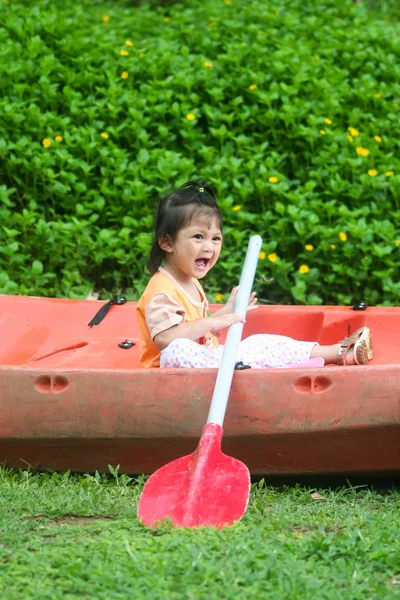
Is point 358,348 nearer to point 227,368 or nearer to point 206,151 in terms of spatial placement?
point 227,368

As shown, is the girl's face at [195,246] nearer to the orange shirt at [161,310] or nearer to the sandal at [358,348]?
the orange shirt at [161,310]

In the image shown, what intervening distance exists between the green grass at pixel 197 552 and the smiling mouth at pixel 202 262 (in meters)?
0.92

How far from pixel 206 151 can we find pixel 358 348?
238 centimetres

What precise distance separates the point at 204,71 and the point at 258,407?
3.67 meters

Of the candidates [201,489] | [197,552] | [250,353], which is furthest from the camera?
[250,353]

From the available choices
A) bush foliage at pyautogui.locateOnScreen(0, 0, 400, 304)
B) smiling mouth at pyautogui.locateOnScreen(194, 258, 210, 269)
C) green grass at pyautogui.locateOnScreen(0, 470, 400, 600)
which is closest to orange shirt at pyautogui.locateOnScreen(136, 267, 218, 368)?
smiling mouth at pyautogui.locateOnScreen(194, 258, 210, 269)

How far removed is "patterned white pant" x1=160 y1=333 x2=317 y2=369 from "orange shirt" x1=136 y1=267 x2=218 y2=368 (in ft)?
0.30

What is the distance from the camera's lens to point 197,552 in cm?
286

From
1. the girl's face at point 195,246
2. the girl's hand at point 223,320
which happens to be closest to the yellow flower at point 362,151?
the girl's face at point 195,246

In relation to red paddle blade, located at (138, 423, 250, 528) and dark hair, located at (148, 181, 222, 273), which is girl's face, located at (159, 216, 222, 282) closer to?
dark hair, located at (148, 181, 222, 273)

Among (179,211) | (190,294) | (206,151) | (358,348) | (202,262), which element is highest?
(179,211)

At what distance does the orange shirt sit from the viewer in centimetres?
378

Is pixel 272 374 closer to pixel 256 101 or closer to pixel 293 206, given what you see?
pixel 293 206

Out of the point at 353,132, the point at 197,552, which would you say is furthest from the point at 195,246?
the point at 353,132
